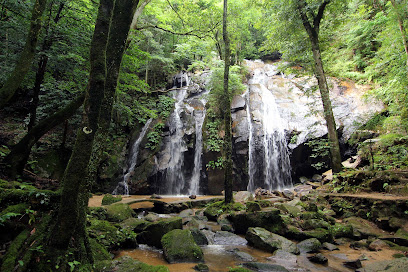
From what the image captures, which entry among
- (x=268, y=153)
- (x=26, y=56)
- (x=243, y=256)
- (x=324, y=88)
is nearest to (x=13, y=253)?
(x=243, y=256)

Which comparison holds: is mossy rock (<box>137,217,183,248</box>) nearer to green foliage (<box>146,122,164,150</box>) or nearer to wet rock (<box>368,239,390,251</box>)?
wet rock (<box>368,239,390,251</box>)

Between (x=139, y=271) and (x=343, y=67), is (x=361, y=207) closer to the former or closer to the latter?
(x=139, y=271)

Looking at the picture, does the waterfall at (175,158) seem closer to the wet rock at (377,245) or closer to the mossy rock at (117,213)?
the mossy rock at (117,213)

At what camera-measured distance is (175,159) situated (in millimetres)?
13961

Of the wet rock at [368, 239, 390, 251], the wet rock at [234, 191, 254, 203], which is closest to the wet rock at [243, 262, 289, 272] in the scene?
the wet rock at [368, 239, 390, 251]

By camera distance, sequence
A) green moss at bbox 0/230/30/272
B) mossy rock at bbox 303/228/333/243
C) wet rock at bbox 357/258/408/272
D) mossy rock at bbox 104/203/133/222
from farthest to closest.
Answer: mossy rock at bbox 104/203/133/222, mossy rock at bbox 303/228/333/243, wet rock at bbox 357/258/408/272, green moss at bbox 0/230/30/272

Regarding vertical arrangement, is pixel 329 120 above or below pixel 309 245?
above

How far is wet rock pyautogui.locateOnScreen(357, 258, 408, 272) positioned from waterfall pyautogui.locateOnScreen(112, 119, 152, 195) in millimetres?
11974

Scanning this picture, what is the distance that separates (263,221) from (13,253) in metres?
5.15

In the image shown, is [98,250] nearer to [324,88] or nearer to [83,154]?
[83,154]

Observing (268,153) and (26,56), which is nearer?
(26,56)

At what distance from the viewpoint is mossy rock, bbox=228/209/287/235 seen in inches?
224

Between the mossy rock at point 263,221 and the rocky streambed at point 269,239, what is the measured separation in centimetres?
2

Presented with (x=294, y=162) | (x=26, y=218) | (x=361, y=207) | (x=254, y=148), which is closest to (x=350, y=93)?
(x=294, y=162)
